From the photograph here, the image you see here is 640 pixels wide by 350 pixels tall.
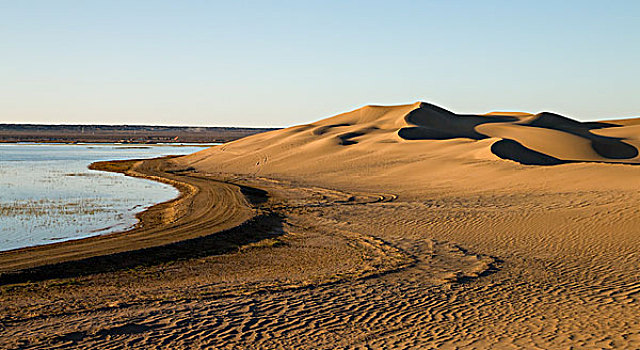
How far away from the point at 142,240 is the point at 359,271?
20.8 feet

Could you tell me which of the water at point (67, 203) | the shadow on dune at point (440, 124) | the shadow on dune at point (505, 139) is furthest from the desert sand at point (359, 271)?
the shadow on dune at point (440, 124)

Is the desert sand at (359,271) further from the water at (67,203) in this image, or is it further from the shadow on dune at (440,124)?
the shadow on dune at (440,124)

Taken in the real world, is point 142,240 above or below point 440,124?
below

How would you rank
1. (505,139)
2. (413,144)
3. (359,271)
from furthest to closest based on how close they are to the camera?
(413,144), (505,139), (359,271)

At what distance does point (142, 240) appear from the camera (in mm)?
15992

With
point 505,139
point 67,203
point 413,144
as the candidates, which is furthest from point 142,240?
point 413,144

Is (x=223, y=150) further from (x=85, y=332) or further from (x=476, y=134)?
(x=85, y=332)

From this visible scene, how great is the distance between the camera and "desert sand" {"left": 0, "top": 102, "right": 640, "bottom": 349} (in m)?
8.73

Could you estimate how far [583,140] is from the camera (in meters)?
49.2

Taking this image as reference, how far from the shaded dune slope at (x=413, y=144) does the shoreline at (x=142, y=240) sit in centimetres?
1412

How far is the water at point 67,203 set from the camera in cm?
1825

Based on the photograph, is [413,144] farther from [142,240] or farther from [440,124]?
[142,240]

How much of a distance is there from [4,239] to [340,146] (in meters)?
Result: 31.9

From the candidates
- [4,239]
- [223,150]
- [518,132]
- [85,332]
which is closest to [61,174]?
[223,150]
